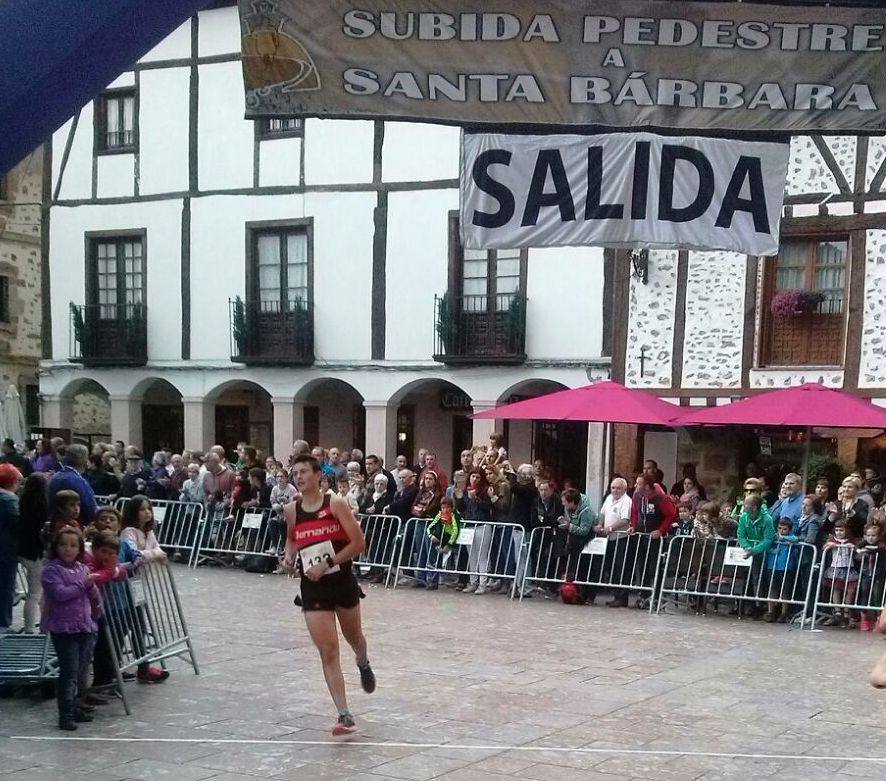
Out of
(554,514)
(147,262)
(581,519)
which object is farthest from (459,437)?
(581,519)

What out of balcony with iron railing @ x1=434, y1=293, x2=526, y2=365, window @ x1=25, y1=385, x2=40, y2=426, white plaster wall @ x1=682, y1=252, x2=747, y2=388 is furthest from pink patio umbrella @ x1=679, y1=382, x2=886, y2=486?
window @ x1=25, y1=385, x2=40, y2=426

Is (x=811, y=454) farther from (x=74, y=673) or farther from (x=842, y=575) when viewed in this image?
(x=74, y=673)

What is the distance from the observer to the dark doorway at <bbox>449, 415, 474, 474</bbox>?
2444 cm

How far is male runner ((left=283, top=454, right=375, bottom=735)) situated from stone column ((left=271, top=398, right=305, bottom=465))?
16.3 meters

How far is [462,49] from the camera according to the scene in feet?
18.7

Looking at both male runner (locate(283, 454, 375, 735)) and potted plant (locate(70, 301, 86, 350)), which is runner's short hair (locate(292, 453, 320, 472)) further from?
potted plant (locate(70, 301, 86, 350))

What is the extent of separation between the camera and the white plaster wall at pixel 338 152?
22.8 m

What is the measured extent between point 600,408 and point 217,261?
11.2 metres

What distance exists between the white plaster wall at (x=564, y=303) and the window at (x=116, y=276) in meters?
8.68

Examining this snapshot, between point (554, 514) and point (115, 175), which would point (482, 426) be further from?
point (115, 175)

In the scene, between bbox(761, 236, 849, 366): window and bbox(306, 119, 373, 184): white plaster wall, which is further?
bbox(306, 119, 373, 184): white plaster wall

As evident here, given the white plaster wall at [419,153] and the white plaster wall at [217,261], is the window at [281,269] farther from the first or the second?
the white plaster wall at [419,153]

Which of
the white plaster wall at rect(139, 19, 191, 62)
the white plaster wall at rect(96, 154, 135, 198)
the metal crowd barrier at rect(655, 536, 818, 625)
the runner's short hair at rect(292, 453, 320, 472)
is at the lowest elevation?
the metal crowd barrier at rect(655, 536, 818, 625)

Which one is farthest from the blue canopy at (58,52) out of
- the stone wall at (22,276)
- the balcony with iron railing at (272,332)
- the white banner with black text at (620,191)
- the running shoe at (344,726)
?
the stone wall at (22,276)
